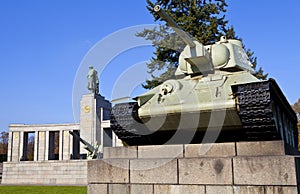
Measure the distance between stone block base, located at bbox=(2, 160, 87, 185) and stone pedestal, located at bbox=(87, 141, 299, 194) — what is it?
1655cm

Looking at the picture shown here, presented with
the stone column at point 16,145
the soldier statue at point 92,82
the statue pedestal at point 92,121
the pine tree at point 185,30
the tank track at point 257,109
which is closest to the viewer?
the tank track at point 257,109

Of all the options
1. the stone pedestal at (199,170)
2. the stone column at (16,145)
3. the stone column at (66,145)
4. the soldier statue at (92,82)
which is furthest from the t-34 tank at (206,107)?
the stone column at (16,145)

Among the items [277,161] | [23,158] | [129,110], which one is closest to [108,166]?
[129,110]

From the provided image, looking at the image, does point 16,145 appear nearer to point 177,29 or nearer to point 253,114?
point 177,29

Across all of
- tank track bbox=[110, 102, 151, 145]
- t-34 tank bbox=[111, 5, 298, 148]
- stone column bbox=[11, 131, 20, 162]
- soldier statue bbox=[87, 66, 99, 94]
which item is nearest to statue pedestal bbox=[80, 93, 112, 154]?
soldier statue bbox=[87, 66, 99, 94]

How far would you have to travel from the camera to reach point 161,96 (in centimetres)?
645

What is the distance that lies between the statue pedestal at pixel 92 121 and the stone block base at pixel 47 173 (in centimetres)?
539

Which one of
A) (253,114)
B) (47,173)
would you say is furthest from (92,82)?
(253,114)

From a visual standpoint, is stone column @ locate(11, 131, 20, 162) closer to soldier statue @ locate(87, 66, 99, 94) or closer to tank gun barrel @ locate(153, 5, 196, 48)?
soldier statue @ locate(87, 66, 99, 94)

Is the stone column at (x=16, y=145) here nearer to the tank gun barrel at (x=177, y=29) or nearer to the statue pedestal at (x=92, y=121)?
the statue pedestal at (x=92, y=121)

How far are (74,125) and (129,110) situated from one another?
2967cm

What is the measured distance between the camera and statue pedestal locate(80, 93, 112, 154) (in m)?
29.0

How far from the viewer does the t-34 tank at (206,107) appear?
536 centimetres

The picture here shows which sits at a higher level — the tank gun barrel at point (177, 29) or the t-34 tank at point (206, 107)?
the tank gun barrel at point (177, 29)
